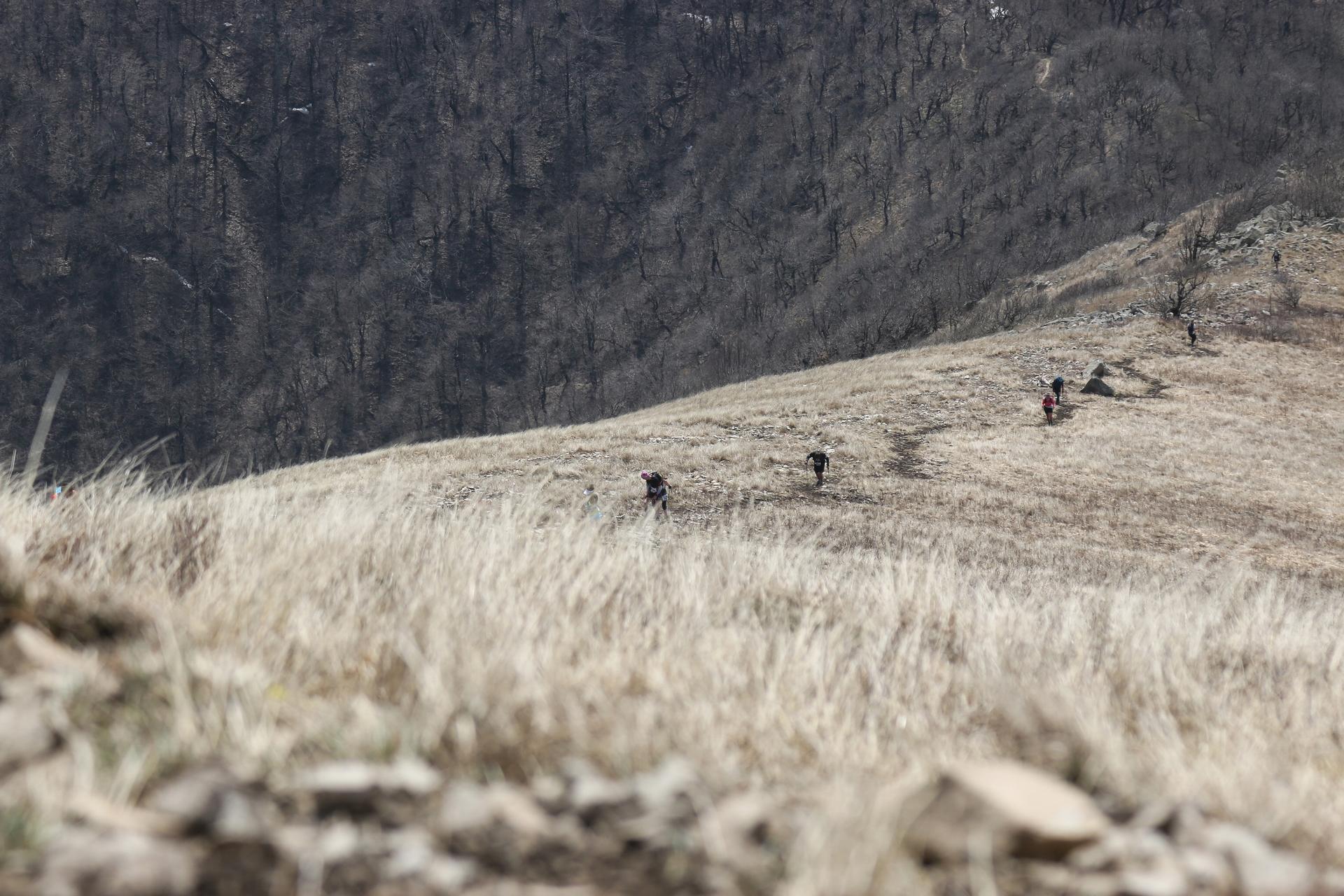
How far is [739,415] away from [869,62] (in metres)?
83.4

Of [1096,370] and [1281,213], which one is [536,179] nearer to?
[1281,213]

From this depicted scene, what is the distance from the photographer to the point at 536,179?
344 feet

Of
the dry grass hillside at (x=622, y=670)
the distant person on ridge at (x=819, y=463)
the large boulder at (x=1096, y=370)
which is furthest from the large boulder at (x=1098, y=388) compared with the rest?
the dry grass hillside at (x=622, y=670)

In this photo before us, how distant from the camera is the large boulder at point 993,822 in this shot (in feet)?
5.82

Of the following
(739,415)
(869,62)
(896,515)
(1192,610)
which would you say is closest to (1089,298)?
(739,415)

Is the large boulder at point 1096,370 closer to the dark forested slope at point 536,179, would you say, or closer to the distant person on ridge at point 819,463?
the distant person on ridge at point 819,463

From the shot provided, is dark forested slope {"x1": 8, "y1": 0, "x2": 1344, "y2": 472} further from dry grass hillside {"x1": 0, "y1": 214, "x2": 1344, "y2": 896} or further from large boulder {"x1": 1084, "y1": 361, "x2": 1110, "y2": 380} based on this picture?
dry grass hillside {"x1": 0, "y1": 214, "x2": 1344, "y2": 896}

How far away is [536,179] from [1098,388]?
8505 cm

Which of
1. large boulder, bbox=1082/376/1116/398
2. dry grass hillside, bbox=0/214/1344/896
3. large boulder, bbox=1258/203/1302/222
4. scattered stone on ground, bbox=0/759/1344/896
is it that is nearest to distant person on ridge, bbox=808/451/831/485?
large boulder, bbox=1082/376/1116/398

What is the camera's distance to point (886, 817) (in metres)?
1.83

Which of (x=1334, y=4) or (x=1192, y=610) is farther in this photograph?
(x=1334, y=4)

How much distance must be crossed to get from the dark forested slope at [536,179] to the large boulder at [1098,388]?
133 ft

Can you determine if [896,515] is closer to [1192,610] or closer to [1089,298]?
[1192,610]

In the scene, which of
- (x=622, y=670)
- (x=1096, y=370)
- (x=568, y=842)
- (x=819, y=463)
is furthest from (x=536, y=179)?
(x=568, y=842)
